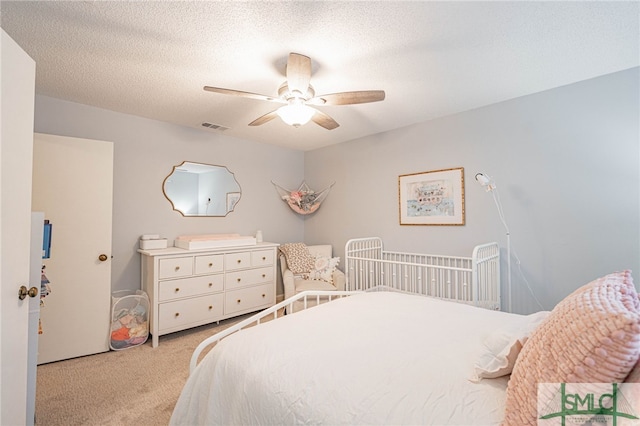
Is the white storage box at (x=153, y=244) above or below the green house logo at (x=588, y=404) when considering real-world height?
above

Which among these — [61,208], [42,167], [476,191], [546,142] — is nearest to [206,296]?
[61,208]

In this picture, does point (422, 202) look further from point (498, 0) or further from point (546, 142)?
point (498, 0)

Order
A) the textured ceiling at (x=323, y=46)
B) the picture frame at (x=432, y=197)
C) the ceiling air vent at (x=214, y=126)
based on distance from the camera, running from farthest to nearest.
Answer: the ceiling air vent at (x=214, y=126), the picture frame at (x=432, y=197), the textured ceiling at (x=323, y=46)

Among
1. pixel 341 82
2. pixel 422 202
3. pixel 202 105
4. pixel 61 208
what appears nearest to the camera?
pixel 341 82

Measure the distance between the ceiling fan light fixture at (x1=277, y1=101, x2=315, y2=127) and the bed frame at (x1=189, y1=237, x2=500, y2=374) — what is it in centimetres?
141

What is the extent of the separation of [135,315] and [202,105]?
217 cm

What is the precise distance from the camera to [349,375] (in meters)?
0.97

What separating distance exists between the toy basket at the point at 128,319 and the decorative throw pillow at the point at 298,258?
1568mm

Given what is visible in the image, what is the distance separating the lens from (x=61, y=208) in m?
2.35

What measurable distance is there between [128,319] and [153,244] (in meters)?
0.75

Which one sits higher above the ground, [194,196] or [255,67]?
[255,67]

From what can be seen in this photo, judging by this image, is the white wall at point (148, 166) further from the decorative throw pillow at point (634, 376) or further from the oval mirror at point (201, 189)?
the decorative throw pillow at point (634, 376)

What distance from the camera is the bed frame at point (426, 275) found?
2.43 m

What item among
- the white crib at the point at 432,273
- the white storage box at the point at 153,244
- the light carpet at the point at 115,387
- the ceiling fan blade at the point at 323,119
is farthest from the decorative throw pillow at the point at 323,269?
the ceiling fan blade at the point at 323,119
